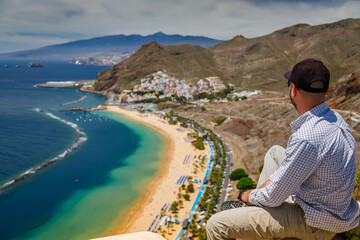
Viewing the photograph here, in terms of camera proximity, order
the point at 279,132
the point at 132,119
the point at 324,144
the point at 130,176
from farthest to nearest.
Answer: the point at 132,119 < the point at 279,132 < the point at 130,176 < the point at 324,144

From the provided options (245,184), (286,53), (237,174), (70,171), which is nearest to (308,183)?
(245,184)

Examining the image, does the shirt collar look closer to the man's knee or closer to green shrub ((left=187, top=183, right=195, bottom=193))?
the man's knee

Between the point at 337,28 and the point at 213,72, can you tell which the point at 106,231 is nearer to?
the point at 213,72

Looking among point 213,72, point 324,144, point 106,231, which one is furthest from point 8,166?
point 213,72

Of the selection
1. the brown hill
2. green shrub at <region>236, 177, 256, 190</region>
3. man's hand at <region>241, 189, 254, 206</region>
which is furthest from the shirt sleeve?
the brown hill

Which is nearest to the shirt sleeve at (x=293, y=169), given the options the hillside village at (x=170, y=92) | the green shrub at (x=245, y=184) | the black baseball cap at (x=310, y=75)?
the black baseball cap at (x=310, y=75)

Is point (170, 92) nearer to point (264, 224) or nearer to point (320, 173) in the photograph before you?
point (264, 224)
